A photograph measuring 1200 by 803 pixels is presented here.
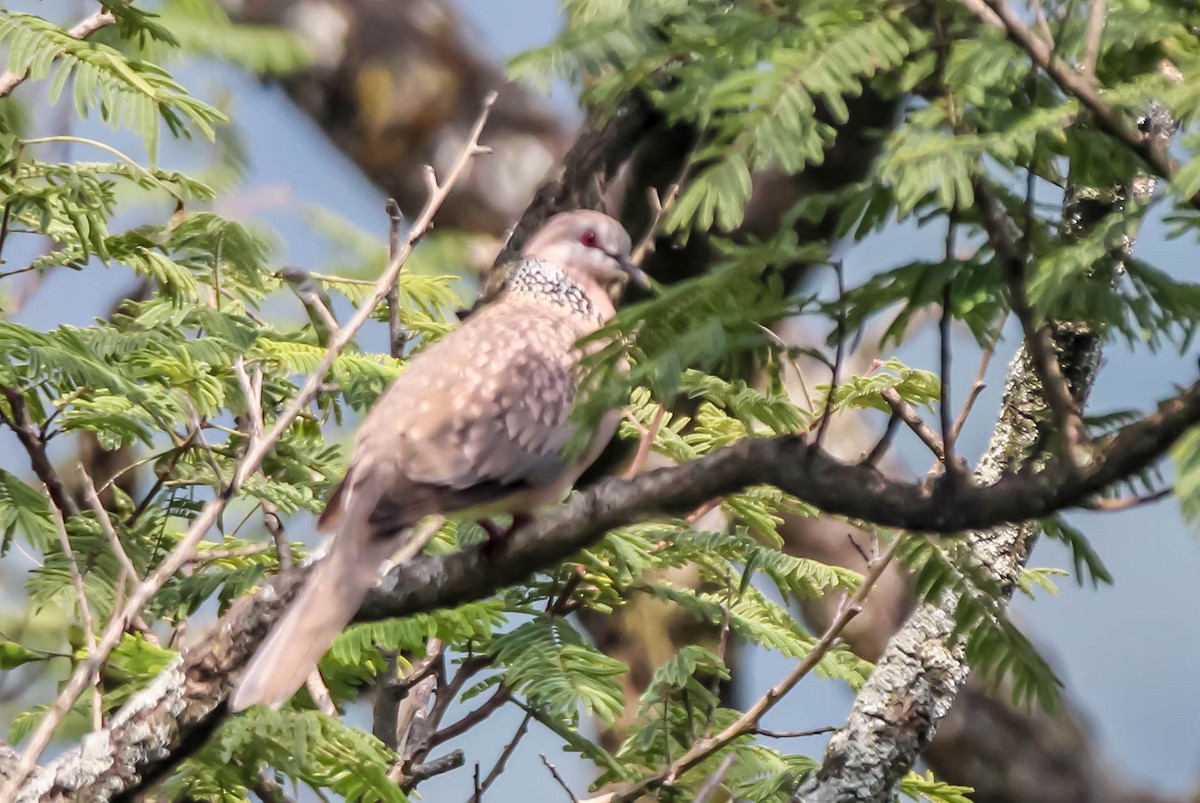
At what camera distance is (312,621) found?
6.01 ft

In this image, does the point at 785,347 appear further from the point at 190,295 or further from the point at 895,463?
the point at 895,463

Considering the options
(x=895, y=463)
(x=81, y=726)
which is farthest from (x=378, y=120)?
(x=81, y=726)

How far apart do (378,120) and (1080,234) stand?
16.2 feet

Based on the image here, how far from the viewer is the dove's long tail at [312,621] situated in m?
1.79

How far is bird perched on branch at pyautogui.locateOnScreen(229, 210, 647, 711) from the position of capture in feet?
6.03

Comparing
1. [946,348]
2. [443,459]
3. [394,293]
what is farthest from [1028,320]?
[394,293]

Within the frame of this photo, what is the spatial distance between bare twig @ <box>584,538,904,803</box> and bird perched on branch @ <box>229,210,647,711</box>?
53 cm

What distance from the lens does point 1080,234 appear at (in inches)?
64.5

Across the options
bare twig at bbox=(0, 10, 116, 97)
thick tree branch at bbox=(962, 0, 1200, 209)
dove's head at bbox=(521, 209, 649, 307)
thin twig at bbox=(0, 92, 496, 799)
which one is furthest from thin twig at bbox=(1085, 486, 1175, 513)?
bare twig at bbox=(0, 10, 116, 97)

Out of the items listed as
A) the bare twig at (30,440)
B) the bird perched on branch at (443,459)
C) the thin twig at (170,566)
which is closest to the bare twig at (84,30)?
the bare twig at (30,440)

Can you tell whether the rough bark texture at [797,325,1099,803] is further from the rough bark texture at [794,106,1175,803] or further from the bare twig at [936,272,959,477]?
the bare twig at [936,272,959,477]

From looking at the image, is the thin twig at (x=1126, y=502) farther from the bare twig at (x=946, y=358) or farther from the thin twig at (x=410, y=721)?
the thin twig at (x=410, y=721)

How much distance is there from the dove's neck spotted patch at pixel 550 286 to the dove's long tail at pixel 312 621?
2.68ft

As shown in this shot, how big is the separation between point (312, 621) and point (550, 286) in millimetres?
999
